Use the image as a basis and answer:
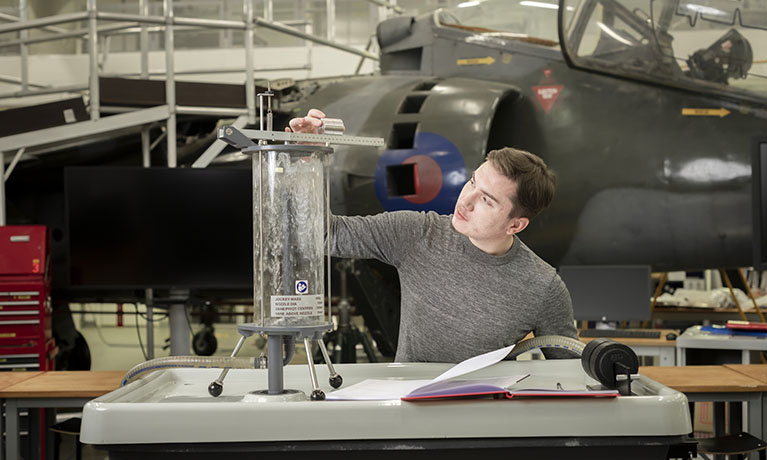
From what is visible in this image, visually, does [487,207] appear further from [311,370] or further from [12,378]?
[12,378]

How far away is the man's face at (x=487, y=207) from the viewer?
67.2 inches

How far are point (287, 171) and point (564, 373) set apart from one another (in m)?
0.67

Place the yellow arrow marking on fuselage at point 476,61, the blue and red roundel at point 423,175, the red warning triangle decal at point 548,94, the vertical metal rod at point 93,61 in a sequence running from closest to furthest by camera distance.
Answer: the blue and red roundel at point 423,175 → the red warning triangle decal at point 548,94 → the vertical metal rod at point 93,61 → the yellow arrow marking on fuselage at point 476,61

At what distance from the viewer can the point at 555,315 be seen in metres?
1.85

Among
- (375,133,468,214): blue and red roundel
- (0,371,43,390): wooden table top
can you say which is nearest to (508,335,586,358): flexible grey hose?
(0,371,43,390): wooden table top

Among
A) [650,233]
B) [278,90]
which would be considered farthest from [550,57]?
[278,90]

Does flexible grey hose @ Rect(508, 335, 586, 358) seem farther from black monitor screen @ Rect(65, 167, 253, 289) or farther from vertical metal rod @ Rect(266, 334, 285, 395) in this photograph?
black monitor screen @ Rect(65, 167, 253, 289)

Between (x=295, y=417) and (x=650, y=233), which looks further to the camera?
(x=650, y=233)

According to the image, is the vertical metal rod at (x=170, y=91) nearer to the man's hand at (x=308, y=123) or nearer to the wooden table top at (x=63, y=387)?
the wooden table top at (x=63, y=387)

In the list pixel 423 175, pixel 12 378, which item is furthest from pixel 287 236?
pixel 423 175

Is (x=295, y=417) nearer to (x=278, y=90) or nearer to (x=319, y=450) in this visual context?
(x=319, y=450)

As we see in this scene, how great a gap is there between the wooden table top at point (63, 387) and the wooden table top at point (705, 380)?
175 centimetres

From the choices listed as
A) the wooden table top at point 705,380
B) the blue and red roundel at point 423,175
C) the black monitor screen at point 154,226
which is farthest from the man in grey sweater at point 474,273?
the black monitor screen at point 154,226

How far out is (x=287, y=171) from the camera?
139cm
